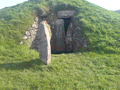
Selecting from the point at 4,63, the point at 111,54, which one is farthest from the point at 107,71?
the point at 4,63

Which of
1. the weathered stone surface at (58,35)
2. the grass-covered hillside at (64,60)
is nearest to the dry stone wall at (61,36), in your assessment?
the weathered stone surface at (58,35)

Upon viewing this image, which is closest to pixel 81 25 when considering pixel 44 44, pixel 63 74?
pixel 44 44

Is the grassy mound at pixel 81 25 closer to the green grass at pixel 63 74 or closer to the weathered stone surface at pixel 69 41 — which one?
the weathered stone surface at pixel 69 41

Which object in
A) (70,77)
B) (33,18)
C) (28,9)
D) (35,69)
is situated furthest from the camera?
(28,9)

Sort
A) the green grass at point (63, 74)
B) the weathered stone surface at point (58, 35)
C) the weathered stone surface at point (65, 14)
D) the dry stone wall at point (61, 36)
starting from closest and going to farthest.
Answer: the green grass at point (63, 74), the dry stone wall at point (61, 36), the weathered stone surface at point (58, 35), the weathered stone surface at point (65, 14)

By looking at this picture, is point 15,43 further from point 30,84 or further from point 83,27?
point 83,27

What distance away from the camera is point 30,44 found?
8391 mm

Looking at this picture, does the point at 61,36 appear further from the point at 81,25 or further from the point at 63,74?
the point at 63,74

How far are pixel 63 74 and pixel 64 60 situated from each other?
1557mm

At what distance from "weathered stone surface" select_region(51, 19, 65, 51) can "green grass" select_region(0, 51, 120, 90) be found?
13.8ft

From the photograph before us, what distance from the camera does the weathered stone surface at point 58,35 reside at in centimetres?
1061

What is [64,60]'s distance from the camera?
21.0ft

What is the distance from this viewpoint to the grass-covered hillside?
4.33 m

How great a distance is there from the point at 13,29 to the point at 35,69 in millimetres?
5231
